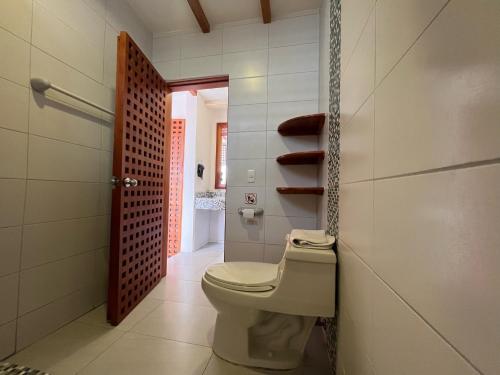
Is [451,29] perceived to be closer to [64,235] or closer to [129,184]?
[129,184]

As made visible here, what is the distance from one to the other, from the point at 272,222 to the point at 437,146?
150 cm

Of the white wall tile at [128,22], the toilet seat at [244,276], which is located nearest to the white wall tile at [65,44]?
the white wall tile at [128,22]

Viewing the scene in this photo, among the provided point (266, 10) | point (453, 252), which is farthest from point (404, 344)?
point (266, 10)

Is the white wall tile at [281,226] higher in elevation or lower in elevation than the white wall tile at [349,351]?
higher

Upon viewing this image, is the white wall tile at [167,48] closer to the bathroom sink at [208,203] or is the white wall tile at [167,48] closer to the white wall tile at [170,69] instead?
the white wall tile at [170,69]

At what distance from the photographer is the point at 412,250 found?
38 cm

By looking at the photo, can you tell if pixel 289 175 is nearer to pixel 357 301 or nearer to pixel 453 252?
pixel 357 301

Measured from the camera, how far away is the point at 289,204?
1.76m

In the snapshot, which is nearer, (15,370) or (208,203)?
(15,370)

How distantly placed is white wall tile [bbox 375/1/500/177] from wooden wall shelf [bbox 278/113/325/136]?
1034 mm

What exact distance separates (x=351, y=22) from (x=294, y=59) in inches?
40.8

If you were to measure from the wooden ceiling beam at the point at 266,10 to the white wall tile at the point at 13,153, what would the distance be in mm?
1784

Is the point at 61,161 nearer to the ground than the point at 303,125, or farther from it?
nearer to the ground

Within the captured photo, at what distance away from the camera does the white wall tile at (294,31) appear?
5.66 ft
